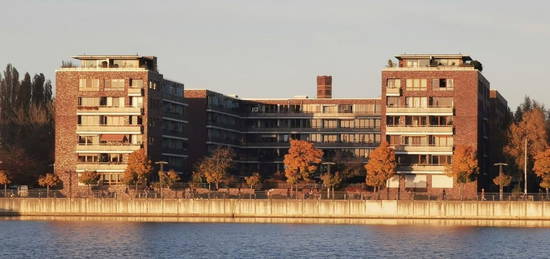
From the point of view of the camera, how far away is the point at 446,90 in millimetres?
193625

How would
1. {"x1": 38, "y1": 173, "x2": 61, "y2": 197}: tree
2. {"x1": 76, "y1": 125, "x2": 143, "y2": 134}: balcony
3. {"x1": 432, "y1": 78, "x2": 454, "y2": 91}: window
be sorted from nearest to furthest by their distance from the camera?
1. {"x1": 38, "y1": 173, "x2": 61, "y2": 197}: tree
2. {"x1": 432, "y1": 78, "x2": 454, "y2": 91}: window
3. {"x1": 76, "y1": 125, "x2": 143, "y2": 134}: balcony

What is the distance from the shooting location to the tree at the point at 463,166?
183750 millimetres

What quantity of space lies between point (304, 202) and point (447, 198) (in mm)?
18579

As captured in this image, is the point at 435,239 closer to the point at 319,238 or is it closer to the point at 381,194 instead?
the point at 319,238

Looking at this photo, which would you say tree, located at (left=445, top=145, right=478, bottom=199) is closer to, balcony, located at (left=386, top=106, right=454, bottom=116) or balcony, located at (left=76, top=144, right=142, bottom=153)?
balcony, located at (left=386, top=106, right=454, bottom=116)

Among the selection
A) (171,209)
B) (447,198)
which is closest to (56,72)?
(171,209)

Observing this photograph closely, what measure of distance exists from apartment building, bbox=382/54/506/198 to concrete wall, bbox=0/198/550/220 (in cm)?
2627

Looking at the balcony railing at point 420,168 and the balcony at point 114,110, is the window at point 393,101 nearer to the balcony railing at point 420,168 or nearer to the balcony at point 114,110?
the balcony railing at point 420,168

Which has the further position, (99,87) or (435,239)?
(99,87)

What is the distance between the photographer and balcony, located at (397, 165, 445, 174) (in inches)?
7608

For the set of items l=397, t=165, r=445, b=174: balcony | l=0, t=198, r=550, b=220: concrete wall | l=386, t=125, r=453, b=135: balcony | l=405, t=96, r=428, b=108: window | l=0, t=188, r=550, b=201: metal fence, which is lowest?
l=0, t=198, r=550, b=220: concrete wall

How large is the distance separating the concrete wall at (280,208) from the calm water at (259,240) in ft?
29.2

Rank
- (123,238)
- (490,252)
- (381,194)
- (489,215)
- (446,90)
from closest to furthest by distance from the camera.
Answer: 1. (490,252)
2. (123,238)
3. (489,215)
4. (381,194)
5. (446,90)

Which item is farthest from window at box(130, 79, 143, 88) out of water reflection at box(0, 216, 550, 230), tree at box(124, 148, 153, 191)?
water reflection at box(0, 216, 550, 230)
